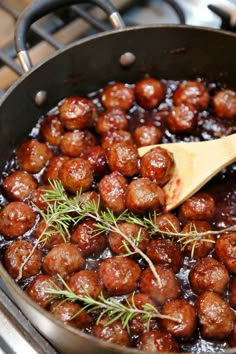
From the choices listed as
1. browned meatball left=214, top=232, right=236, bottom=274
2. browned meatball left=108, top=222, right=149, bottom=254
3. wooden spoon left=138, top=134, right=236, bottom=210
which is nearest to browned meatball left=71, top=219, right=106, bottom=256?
browned meatball left=108, top=222, right=149, bottom=254

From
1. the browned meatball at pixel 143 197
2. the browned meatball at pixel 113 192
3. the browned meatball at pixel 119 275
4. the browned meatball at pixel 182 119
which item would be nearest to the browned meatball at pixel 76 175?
the browned meatball at pixel 113 192

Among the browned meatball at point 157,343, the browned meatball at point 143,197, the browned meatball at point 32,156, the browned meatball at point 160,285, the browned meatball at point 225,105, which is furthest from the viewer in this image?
the browned meatball at point 225,105

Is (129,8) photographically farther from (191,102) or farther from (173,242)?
(173,242)

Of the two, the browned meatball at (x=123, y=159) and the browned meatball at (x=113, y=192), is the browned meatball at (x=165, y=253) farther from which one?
the browned meatball at (x=123, y=159)

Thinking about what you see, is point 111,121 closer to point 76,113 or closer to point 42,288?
point 76,113

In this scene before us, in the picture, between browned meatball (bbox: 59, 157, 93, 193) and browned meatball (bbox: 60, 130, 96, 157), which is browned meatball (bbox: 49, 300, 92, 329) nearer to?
browned meatball (bbox: 59, 157, 93, 193)

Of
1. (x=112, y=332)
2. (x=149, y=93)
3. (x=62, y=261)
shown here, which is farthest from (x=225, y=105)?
(x=112, y=332)
